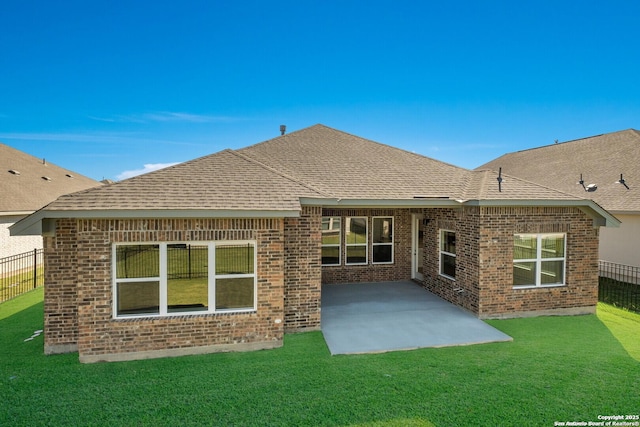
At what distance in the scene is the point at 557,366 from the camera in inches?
241

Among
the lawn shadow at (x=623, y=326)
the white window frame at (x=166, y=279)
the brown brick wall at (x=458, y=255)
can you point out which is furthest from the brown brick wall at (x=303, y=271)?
the lawn shadow at (x=623, y=326)

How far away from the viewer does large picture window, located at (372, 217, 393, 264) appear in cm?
1288

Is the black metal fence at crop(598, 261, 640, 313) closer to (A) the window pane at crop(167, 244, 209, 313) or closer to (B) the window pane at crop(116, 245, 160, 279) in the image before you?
(A) the window pane at crop(167, 244, 209, 313)

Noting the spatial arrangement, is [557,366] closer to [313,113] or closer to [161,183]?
[161,183]

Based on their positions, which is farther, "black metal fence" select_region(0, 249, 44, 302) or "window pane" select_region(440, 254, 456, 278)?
"black metal fence" select_region(0, 249, 44, 302)

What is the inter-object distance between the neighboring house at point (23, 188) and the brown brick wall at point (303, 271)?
11731 millimetres

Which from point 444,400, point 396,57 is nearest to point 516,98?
point 396,57

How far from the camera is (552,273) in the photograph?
9.34m

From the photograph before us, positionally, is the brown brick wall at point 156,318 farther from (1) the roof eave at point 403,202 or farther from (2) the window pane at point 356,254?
A: (2) the window pane at point 356,254

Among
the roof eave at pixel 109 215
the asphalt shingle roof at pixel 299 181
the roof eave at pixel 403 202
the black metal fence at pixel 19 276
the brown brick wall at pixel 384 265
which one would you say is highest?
the asphalt shingle roof at pixel 299 181

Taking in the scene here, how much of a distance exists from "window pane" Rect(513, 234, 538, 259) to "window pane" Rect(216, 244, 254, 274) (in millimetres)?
6800

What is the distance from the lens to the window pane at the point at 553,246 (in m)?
9.27

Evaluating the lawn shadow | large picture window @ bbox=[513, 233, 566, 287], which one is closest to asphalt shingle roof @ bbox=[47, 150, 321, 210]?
large picture window @ bbox=[513, 233, 566, 287]

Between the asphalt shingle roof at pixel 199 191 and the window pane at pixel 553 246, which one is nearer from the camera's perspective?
the asphalt shingle roof at pixel 199 191
